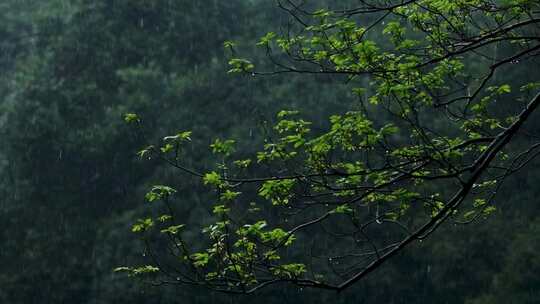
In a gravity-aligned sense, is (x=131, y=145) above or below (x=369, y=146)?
above

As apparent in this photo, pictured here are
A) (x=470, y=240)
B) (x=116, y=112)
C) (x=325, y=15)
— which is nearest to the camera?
(x=325, y=15)

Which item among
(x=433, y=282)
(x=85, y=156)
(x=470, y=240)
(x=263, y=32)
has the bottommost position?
(x=433, y=282)

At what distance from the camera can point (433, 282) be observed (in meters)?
16.6

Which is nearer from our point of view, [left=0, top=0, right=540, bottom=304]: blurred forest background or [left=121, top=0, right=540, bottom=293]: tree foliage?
[left=121, top=0, right=540, bottom=293]: tree foliage

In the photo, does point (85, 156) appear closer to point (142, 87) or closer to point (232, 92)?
point (142, 87)

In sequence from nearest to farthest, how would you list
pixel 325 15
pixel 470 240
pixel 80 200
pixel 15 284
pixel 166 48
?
1. pixel 325 15
2. pixel 15 284
3. pixel 470 240
4. pixel 80 200
5. pixel 166 48

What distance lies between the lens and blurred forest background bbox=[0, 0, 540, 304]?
1648 cm

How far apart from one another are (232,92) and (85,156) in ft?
17.3

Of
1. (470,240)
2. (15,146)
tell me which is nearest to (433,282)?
(470,240)

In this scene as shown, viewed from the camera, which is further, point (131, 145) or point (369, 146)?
point (131, 145)

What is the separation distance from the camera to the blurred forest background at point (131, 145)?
1648cm

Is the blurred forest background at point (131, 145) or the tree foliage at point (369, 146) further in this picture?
the blurred forest background at point (131, 145)

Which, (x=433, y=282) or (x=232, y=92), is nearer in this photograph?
(x=433, y=282)

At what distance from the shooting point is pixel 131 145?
19.8 metres
